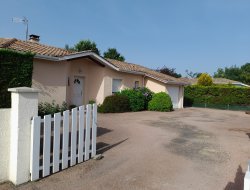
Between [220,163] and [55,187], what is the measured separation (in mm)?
3999

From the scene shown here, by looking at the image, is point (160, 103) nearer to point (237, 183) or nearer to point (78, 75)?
point (78, 75)

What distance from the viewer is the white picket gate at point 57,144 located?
4.84 m

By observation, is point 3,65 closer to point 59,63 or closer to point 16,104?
point 59,63

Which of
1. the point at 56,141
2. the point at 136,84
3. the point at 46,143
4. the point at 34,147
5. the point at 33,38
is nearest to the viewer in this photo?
the point at 34,147

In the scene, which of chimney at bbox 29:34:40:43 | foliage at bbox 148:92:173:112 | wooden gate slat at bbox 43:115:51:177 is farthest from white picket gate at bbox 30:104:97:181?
chimney at bbox 29:34:40:43

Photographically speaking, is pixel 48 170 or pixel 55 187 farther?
pixel 48 170

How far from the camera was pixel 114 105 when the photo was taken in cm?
1758

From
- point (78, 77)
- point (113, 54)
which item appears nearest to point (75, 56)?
point (78, 77)

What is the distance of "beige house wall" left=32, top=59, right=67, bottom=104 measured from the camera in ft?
44.2

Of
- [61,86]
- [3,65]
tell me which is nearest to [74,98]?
[61,86]

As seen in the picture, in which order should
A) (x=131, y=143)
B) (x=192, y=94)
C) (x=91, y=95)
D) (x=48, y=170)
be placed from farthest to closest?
(x=192, y=94) → (x=91, y=95) → (x=131, y=143) → (x=48, y=170)

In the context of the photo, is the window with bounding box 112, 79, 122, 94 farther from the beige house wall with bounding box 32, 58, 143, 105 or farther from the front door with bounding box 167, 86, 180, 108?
the front door with bounding box 167, 86, 180, 108

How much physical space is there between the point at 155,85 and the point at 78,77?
28.1ft

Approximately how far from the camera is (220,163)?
6.43 meters
